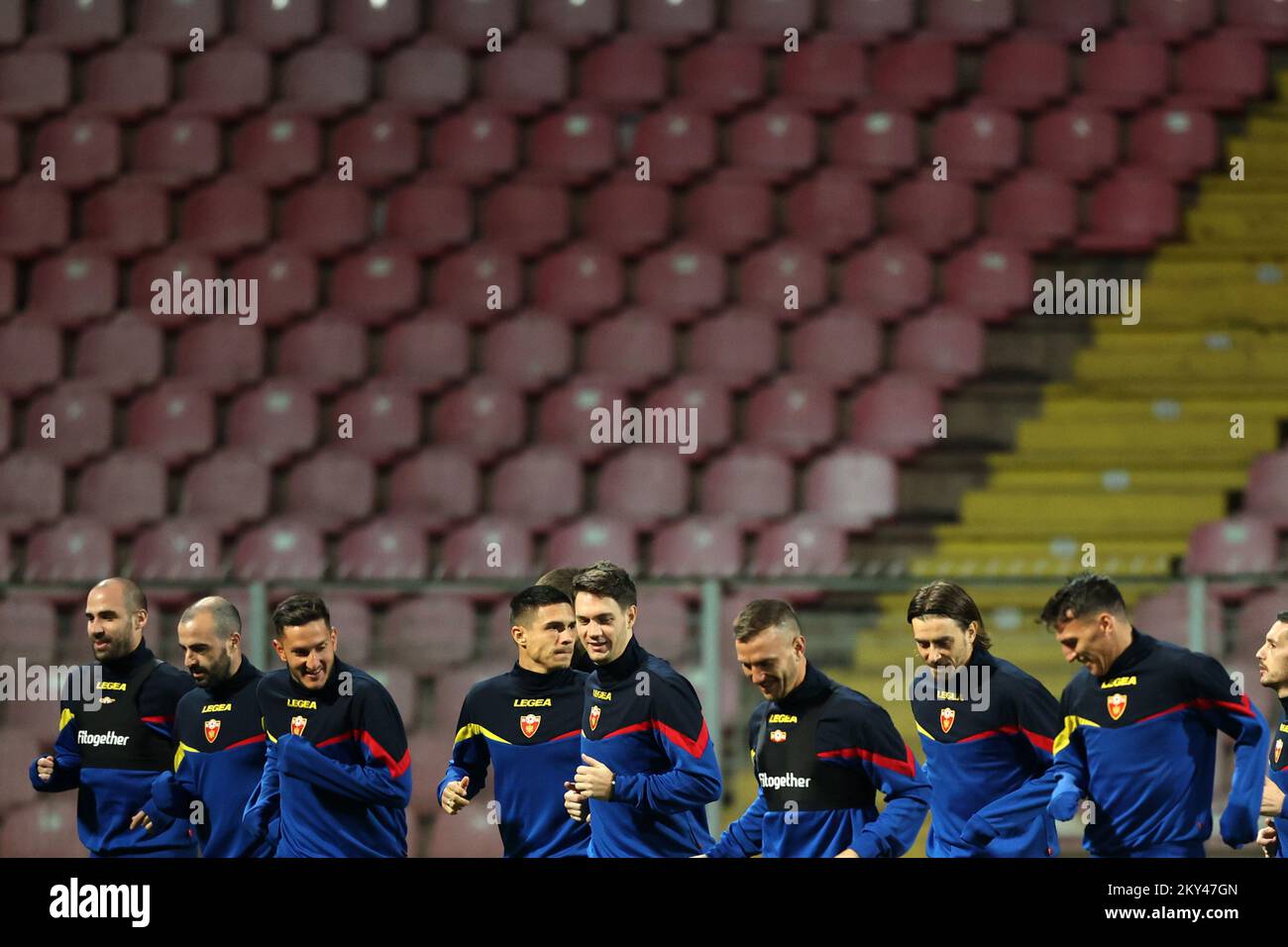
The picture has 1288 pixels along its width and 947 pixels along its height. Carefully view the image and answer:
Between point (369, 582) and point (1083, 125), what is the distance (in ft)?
15.9

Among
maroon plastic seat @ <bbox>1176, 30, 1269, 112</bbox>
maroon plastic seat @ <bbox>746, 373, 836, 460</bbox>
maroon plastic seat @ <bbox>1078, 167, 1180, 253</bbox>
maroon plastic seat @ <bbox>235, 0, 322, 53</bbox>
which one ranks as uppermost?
maroon plastic seat @ <bbox>235, 0, 322, 53</bbox>

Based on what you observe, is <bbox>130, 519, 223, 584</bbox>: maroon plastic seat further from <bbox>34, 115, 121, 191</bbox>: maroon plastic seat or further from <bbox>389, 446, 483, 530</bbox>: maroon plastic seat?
<bbox>34, 115, 121, 191</bbox>: maroon plastic seat

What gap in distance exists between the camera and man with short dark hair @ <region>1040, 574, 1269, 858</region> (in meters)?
5.25

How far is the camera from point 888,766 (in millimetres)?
5062

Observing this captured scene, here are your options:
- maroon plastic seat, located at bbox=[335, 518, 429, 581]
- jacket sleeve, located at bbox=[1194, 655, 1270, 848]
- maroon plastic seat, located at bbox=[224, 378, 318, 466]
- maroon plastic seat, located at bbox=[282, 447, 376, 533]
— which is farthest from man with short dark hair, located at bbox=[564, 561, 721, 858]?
maroon plastic seat, located at bbox=[224, 378, 318, 466]

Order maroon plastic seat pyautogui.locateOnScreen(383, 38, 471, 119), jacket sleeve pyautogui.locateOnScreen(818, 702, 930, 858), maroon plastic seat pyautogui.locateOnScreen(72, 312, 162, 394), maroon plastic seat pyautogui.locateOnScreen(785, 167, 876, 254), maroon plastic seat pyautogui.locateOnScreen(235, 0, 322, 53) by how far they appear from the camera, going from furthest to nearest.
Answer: maroon plastic seat pyautogui.locateOnScreen(235, 0, 322, 53)
maroon plastic seat pyautogui.locateOnScreen(383, 38, 471, 119)
maroon plastic seat pyautogui.locateOnScreen(785, 167, 876, 254)
maroon plastic seat pyautogui.locateOnScreen(72, 312, 162, 394)
jacket sleeve pyautogui.locateOnScreen(818, 702, 930, 858)

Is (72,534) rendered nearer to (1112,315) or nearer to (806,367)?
(806,367)

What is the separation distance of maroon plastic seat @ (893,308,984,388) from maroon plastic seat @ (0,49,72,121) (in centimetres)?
482

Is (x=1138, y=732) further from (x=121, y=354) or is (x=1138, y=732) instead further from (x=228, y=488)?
(x=121, y=354)

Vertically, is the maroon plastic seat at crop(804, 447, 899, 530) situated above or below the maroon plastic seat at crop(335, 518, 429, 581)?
above

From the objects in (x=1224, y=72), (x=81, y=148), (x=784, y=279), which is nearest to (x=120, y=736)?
(x=784, y=279)

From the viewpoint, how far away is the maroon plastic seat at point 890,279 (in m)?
9.34
